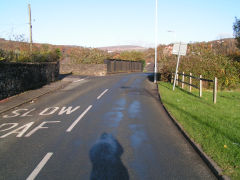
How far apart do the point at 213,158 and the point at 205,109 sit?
594 centimetres

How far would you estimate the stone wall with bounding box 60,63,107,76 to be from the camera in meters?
37.5

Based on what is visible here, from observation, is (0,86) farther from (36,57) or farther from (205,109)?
(205,109)

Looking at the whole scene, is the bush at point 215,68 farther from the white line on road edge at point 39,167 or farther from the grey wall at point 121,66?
the grey wall at point 121,66

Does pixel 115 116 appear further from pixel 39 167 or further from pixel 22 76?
pixel 22 76

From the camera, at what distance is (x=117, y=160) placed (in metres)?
5.22

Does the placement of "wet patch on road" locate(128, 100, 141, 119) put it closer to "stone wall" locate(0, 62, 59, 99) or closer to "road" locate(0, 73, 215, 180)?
"road" locate(0, 73, 215, 180)

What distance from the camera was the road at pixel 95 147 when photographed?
466 centimetres

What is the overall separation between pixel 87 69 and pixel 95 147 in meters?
32.4

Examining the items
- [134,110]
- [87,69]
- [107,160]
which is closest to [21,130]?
[107,160]

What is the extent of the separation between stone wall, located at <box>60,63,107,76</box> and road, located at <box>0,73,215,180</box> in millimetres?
27268

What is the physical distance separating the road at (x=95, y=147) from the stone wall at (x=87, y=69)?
27268mm

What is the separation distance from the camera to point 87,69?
1490 inches

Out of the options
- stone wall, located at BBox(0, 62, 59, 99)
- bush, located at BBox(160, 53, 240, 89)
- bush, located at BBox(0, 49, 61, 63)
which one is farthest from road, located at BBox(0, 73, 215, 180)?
bush, located at BBox(160, 53, 240, 89)

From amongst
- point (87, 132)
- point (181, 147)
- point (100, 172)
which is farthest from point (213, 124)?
point (100, 172)
